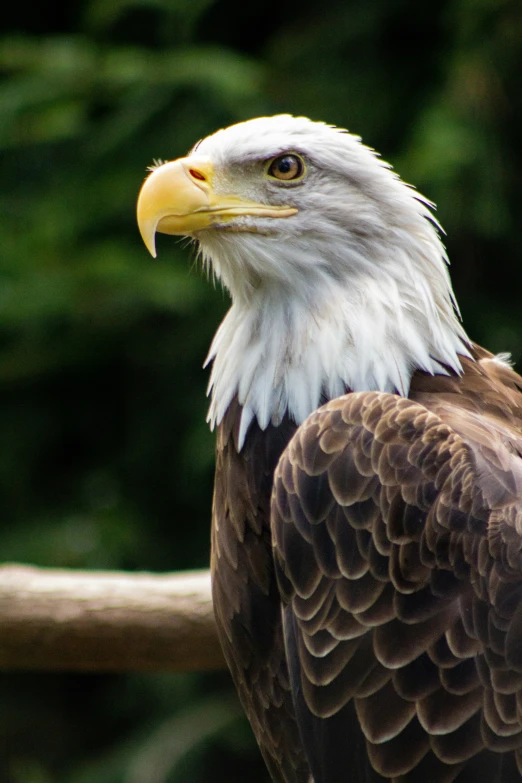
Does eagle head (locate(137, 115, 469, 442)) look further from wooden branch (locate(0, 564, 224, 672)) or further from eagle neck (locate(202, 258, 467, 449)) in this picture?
wooden branch (locate(0, 564, 224, 672))

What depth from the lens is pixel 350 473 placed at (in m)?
2.27

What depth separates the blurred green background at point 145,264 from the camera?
4820 millimetres

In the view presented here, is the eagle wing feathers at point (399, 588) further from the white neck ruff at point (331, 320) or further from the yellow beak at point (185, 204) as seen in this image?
the yellow beak at point (185, 204)

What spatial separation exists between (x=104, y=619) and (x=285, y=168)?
52.7 inches

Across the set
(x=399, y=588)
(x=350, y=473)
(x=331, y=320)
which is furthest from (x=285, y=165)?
(x=399, y=588)

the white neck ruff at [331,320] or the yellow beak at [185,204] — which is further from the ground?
the yellow beak at [185,204]

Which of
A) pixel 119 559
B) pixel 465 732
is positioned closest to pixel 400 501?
pixel 465 732

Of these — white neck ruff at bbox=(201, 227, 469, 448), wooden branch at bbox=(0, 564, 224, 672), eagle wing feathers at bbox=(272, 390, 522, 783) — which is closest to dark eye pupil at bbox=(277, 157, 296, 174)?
white neck ruff at bbox=(201, 227, 469, 448)

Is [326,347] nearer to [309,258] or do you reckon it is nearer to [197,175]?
[309,258]

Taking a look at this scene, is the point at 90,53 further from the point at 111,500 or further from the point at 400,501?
the point at 400,501

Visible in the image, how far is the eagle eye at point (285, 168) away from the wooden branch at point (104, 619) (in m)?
1.17

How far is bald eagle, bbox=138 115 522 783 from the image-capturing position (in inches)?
86.3

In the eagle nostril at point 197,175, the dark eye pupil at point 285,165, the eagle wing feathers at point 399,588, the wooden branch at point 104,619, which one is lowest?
the wooden branch at point 104,619

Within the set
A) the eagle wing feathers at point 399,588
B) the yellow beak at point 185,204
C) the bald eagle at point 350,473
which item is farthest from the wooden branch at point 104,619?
A: the yellow beak at point 185,204
